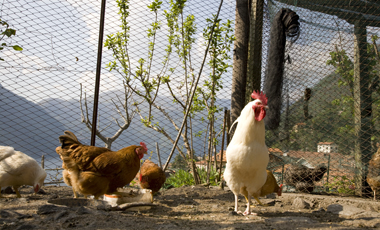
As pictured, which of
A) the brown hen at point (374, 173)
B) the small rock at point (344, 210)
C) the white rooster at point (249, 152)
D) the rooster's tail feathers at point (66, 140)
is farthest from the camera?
the brown hen at point (374, 173)

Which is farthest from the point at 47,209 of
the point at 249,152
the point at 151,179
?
the point at 249,152

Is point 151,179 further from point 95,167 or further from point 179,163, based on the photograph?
point 179,163

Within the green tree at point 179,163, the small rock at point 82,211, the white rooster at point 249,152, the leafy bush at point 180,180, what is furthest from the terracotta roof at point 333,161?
the small rock at point 82,211

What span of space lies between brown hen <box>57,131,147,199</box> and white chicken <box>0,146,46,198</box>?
0.49 metres

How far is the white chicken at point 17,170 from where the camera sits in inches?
105

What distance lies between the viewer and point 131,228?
66.1 inches

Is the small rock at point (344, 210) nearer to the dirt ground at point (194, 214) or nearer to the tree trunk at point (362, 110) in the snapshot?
the dirt ground at point (194, 214)

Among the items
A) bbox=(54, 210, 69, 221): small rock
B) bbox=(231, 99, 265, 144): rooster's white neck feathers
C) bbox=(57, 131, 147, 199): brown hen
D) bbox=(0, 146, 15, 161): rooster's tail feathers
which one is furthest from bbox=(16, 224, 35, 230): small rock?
bbox=(231, 99, 265, 144): rooster's white neck feathers

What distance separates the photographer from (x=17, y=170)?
2.71m

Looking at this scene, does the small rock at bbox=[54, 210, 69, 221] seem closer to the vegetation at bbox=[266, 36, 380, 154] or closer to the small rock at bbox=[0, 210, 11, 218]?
the small rock at bbox=[0, 210, 11, 218]

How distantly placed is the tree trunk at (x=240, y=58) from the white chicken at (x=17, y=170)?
2690mm

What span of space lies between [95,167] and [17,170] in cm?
97

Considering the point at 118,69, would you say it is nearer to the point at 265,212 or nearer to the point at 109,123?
the point at 109,123

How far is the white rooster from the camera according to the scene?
2.19m
